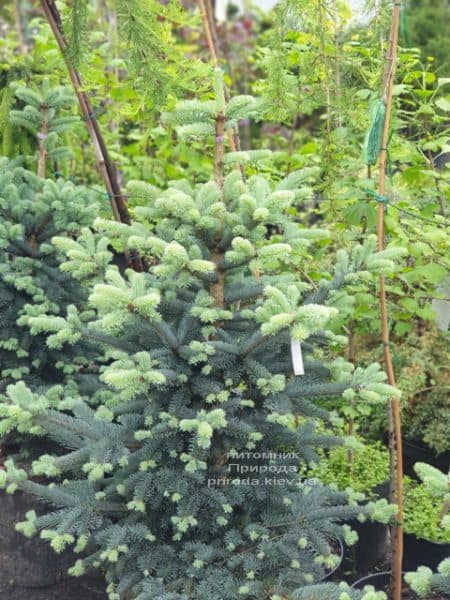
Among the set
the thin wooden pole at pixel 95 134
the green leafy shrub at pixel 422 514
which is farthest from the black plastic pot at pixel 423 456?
the thin wooden pole at pixel 95 134

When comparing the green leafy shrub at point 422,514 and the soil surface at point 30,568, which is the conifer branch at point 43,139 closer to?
the soil surface at point 30,568

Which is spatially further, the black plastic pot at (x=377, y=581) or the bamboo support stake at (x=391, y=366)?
the black plastic pot at (x=377, y=581)

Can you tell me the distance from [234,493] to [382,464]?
147 centimetres

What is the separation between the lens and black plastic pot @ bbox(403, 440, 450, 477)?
3.59 m

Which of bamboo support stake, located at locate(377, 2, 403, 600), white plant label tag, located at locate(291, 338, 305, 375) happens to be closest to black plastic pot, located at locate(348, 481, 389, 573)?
bamboo support stake, located at locate(377, 2, 403, 600)

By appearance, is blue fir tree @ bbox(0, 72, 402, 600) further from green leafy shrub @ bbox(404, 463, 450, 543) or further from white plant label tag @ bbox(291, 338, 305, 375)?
green leafy shrub @ bbox(404, 463, 450, 543)

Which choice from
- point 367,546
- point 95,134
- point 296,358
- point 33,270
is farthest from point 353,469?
point 95,134

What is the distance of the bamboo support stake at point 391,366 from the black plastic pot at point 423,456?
121 centimetres

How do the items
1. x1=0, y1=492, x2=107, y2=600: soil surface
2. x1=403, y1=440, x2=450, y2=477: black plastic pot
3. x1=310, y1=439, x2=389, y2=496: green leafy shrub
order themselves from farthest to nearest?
x1=403, y1=440, x2=450, y2=477: black plastic pot < x1=310, y1=439, x2=389, y2=496: green leafy shrub < x1=0, y1=492, x2=107, y2=600: soil surface

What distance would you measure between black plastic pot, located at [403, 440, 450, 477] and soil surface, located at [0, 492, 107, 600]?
1.80 meters

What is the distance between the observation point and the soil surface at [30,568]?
2699 mm

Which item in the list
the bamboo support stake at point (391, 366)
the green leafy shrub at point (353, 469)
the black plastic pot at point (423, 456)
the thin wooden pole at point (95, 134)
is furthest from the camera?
the black plastic pot at point (423, 456)

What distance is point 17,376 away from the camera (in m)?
2.90

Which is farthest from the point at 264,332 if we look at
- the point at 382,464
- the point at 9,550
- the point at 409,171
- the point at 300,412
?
the point at 382,464
